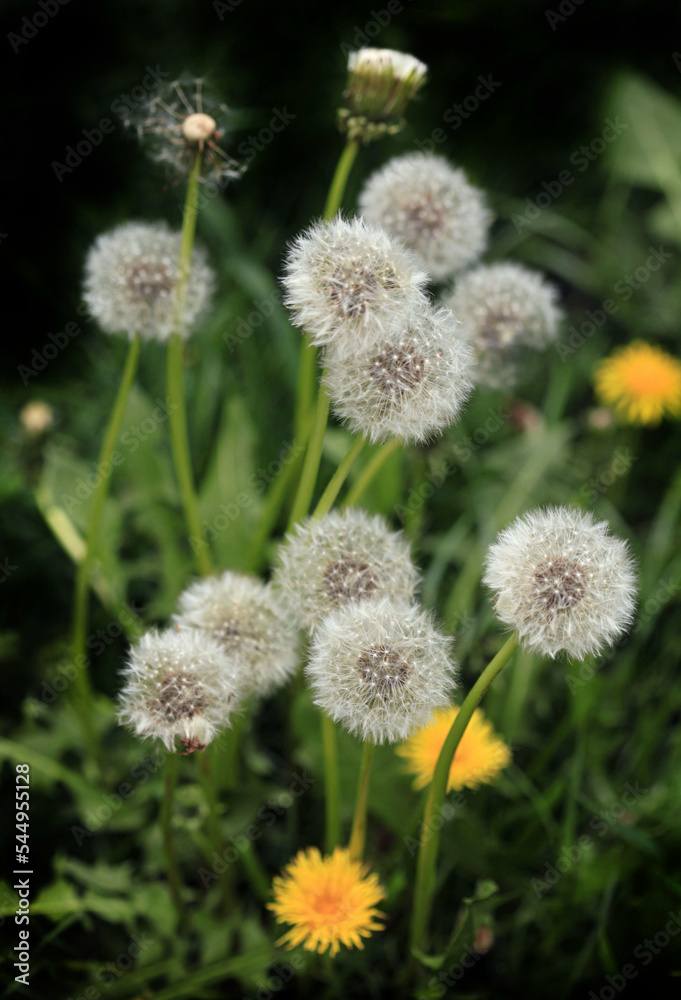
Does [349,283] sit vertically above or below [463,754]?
above

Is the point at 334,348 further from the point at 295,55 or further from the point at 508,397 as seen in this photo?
the point at 295,55

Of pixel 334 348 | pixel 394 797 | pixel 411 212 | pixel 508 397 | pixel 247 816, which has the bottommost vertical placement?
pixel 394 797

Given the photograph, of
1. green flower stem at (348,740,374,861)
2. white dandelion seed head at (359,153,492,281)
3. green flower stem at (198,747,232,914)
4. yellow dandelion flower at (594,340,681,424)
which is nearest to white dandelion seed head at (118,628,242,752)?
green flower stem at (198,747,232,914)

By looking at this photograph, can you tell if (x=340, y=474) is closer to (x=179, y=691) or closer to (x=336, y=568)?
(x=336, y=568)

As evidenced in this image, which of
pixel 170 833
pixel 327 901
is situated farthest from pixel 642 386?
pixel 170 833

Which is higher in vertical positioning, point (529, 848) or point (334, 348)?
point (334, 348)

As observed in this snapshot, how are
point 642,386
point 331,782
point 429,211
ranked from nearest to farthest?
point 331,782
point 429,211
point 642,386

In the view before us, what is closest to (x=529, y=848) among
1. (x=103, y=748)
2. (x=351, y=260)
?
(x=103, y=748)
